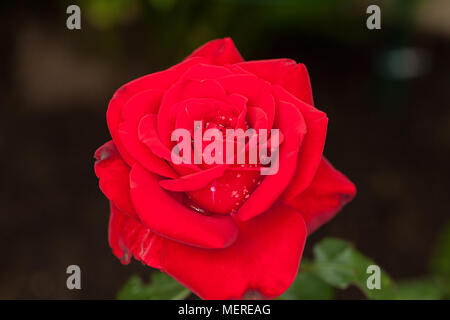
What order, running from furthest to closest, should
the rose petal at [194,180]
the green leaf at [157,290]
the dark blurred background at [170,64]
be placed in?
the dark blurred background at [170,64], the green leaf at [157,290], the rose petal at [194,180]

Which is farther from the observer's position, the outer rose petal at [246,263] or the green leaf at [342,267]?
Answer: the green leaf at [342,267]

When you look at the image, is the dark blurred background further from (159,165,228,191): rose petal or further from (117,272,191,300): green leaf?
(159,165,228,191): rose petal

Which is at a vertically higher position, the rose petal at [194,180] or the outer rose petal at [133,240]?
the rose petal at [194,180]

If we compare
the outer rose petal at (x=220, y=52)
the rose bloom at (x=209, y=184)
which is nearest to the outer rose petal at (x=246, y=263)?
the rose bloom at (x=209, y=184)

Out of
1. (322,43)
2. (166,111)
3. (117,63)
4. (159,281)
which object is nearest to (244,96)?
(166,111)

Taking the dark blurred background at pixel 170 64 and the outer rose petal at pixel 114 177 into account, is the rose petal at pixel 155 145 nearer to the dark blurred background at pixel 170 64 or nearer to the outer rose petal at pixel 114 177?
the outer rose petal at pixel 114 177

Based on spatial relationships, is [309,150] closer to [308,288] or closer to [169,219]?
[169,219]
